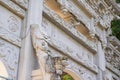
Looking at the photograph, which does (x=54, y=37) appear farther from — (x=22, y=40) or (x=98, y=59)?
(x=98, y=59)

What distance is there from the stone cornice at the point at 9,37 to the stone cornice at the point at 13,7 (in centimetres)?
44

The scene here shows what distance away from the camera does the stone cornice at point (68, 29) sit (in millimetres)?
5402

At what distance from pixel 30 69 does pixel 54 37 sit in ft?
4.62

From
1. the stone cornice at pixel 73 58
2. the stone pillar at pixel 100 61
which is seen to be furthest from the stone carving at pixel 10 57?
the stone pillar at pixel 100 61

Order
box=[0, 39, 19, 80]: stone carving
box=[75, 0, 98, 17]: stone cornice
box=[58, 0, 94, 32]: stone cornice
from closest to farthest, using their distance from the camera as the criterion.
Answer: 1. box=[0, 39, 19, 80]: stone carving
2. box=[58, 0, 94, 32]: stone cornice
3. box=[75, 0, 98, 17]: stone cornice

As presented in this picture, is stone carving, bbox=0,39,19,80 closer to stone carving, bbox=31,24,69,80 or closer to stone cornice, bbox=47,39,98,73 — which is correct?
stone carving, bbox=31,24,69,80

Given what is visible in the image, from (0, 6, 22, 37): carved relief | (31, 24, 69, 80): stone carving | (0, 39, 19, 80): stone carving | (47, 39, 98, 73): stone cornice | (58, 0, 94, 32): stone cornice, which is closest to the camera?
(31, 24, 69, 80): stone carving

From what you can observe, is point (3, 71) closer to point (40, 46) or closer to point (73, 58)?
point (40, 46)

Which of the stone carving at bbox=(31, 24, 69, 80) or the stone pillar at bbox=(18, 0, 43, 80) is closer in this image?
the stone carving at bbox=(31, 24, 69, 80)

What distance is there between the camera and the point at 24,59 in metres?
4.35

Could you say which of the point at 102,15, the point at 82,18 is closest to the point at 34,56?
the point at 82,18

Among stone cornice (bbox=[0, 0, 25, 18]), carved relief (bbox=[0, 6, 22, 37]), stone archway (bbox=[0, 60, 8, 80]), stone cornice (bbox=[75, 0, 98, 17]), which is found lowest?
stone archway (bbox=[0, 60, 8, 80])

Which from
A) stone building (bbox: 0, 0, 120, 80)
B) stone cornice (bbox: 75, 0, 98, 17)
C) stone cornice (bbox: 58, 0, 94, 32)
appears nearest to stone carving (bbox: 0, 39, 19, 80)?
stone building (bbox: 0, 0, 120, 80)

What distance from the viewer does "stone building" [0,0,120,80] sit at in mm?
4203
